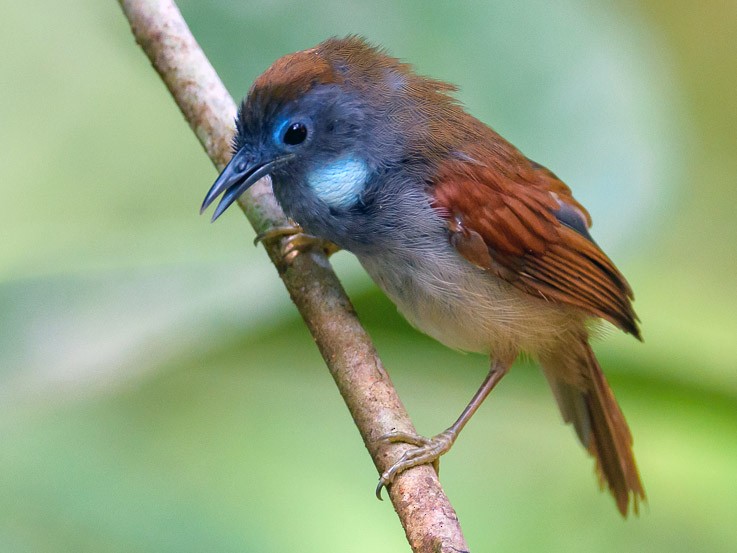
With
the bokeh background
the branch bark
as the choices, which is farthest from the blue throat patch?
the bokeh background

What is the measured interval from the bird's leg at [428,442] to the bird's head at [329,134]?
530 mm

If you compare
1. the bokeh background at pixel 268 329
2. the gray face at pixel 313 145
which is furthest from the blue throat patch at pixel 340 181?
the bokeh background at pixel 268 329

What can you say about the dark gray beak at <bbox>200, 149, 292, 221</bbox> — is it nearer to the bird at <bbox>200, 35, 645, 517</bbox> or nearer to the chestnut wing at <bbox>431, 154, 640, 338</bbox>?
the bird at <bbox>200, 35, 645, 517</bbox>

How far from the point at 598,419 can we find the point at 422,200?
0.95 meters

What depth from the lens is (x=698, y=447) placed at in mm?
2906

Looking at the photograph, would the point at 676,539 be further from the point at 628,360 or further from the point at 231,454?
the point at 231,454

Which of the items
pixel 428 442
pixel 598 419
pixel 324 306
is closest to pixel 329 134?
pixel 324 306

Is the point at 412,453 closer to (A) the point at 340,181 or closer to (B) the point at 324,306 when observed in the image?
(B) the point at 324,306

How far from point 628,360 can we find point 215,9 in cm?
172

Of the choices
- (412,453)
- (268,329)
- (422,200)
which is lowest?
(412,453)

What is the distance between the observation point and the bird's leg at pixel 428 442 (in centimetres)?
197

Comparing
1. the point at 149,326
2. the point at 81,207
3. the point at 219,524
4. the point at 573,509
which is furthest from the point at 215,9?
the point at 573,509

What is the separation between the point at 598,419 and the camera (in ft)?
9.09

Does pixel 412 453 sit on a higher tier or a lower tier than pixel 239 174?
lower
